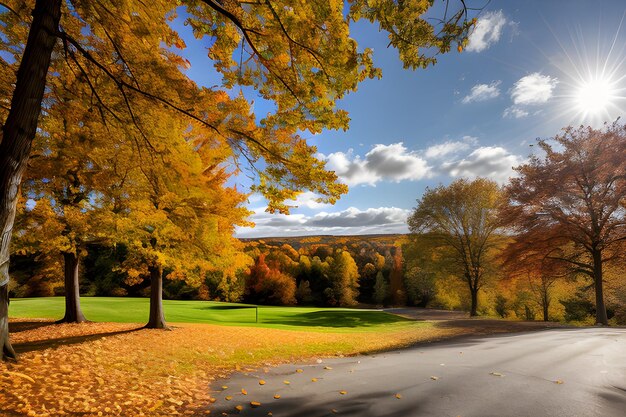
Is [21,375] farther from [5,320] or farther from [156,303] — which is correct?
[156,303]

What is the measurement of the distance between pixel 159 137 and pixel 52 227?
7.17 metres

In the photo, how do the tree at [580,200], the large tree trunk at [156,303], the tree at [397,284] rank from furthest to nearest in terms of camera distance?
the tree at [397,284]
the tree at [580,200]
the large tree trunk at [156,303]

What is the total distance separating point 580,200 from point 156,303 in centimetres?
2406

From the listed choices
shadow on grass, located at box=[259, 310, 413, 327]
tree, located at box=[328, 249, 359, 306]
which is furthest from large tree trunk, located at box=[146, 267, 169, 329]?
tree, located at box=[328, 249, 359, 306]

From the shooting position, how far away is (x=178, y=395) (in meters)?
5.14

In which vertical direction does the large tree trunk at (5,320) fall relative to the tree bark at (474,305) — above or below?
above

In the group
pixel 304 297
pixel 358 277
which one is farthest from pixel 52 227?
pixel 358 277

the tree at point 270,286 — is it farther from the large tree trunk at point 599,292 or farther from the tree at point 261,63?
the tree at point 261,63

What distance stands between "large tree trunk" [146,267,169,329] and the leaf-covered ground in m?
0.89

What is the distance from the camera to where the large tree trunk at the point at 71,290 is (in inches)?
533

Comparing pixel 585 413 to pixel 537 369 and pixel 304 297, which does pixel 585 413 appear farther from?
pixel 304 297

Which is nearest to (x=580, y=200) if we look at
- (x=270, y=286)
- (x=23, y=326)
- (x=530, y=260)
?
(x=530, y=260)

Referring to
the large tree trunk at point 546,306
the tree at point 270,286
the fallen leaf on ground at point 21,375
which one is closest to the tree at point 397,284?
the tree at point 270,286

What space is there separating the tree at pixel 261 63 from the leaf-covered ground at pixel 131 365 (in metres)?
1.31
